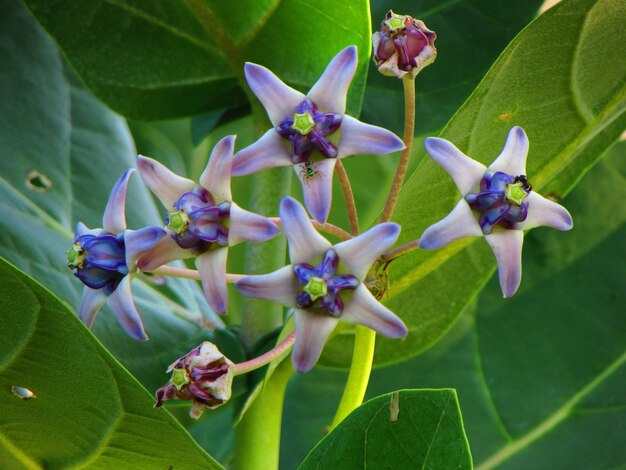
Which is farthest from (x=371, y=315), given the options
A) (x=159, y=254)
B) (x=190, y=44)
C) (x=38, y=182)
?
(x=38, y=182)

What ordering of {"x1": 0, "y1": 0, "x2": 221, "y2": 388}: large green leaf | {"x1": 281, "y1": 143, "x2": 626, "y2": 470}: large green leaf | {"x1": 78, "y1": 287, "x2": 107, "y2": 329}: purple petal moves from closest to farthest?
{"x1": 78, "y1": 287, "x2": 107, "y2": 329}: purple petal, {"x1": 0, "y1": 0, "x2": 221, "y2": 388}: large green leaf, {"x1": 281, "y1": 143, "x2": 626, "y2": 470}: large green leaf

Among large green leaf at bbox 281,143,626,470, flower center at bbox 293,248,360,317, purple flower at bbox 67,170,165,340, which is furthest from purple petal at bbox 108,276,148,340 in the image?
large green leaf at bbox 281,143,626,470

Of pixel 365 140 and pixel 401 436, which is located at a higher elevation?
pixel 365 140

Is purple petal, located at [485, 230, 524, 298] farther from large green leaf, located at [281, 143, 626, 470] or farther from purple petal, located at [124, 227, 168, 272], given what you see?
large green leaf, located at [281, 143, 626, 470]

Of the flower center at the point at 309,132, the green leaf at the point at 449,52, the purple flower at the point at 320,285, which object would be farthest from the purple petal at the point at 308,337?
the green leaf at the point at 449,52

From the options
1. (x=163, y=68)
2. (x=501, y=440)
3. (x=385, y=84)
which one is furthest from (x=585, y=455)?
(x=163, y=68)

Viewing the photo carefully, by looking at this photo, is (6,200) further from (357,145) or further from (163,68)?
(357,145)

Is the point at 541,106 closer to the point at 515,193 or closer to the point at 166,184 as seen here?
the point at 515,193

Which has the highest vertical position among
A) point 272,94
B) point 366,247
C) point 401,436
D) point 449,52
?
point 449,52
